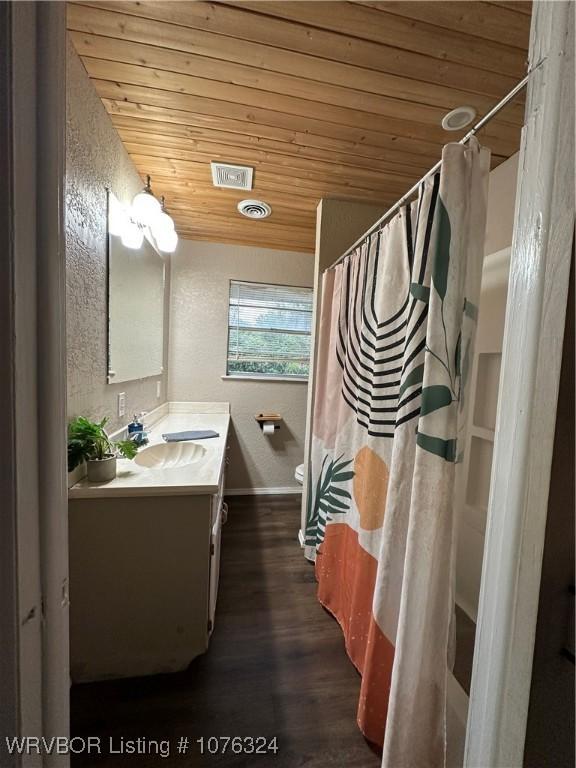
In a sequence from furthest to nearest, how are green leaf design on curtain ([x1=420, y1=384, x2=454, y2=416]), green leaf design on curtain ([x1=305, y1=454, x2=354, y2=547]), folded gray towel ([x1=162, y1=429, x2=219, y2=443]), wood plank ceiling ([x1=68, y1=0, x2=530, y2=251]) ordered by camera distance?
folded gray towel ([x1=162, y1=429, x2=219, y2=443]) → green leaf design on curtain ([x1=305, y1=454, x2=354, y2=547]) → wood plank ceiling ([x1=68, y1=0, x2=530, y2=251]) → green leaf design on curtain ([x1=420, y1=384, x2=454, y2=416])

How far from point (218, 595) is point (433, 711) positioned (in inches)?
45.0

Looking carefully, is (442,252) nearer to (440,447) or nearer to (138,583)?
(440,447)

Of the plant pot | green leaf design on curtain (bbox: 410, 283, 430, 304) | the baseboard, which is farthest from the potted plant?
the baseboard

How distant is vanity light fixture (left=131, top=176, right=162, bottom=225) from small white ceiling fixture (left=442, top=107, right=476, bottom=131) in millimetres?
1429

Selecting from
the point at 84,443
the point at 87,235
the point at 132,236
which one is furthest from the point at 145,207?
the point at 84,443

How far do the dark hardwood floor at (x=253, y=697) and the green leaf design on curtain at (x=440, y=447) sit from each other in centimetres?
108

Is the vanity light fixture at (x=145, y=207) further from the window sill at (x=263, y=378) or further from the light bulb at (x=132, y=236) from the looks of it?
the window sill at (x=263, y=378)

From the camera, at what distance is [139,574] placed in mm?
1176

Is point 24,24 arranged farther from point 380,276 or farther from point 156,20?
point 380,276

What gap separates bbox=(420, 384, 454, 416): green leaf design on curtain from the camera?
81 cm

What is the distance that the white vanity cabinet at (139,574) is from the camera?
3.71 feet

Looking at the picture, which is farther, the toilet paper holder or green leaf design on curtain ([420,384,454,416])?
the toilet paper holder

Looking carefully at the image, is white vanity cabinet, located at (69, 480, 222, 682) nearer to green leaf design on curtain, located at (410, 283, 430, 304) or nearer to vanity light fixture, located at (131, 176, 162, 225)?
green leaf design on curtain, located at (410, 283, 430, 304)

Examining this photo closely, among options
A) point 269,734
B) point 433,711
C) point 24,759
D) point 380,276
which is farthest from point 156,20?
point 269,734
